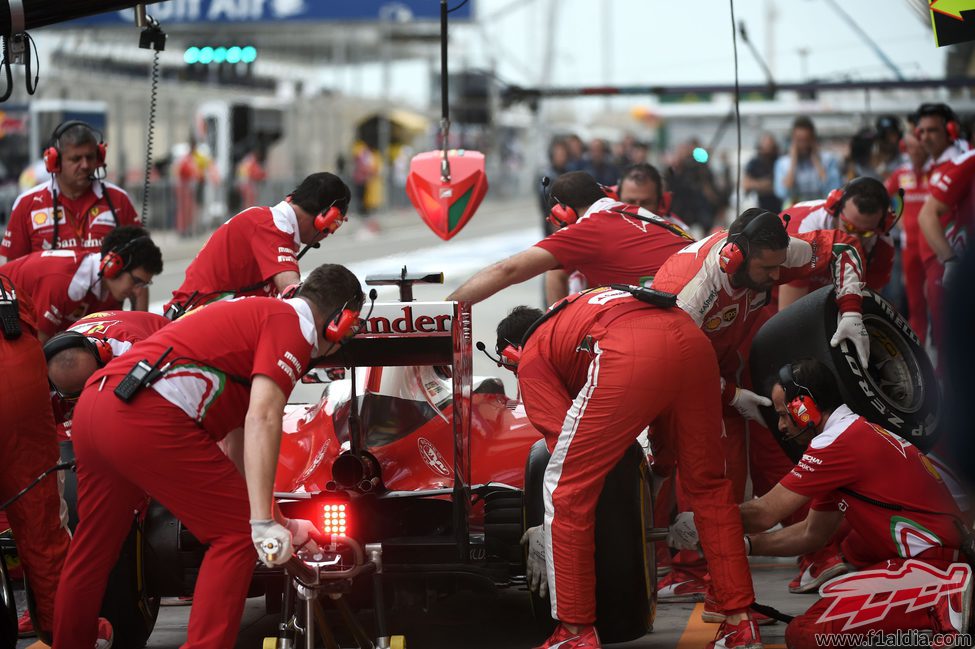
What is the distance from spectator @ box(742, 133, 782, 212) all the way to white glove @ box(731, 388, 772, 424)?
823cm

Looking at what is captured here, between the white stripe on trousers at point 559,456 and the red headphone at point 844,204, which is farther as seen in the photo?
the red headphone at point 844,204

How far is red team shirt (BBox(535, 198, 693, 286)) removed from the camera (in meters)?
6.19

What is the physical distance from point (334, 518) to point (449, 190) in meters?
2.36

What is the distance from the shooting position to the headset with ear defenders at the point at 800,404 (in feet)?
16.8

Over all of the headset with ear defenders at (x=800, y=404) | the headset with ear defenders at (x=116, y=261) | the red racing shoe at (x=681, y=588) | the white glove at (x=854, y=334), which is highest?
the headset with ear defenders at (x=116, y=261)

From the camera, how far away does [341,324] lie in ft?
14.4

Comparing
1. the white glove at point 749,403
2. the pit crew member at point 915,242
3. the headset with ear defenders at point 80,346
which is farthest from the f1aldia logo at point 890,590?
the pit crew member at point 915,242

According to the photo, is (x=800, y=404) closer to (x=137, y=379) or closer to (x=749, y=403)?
(x=749, y=403)

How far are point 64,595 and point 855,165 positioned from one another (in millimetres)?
9777

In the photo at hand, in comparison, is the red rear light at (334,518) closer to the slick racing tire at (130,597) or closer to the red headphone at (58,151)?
the slick racing tire at (130,597)

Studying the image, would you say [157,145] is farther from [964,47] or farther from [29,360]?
[29,360]

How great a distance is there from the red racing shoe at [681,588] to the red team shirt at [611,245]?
1.29 m

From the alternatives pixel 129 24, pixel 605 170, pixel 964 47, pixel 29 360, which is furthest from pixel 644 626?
pixel 129 24

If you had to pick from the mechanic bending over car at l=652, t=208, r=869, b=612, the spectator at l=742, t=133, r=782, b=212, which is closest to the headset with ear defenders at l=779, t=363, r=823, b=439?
the mechanic bending over car at l=652, t=208, r=869, b=612
